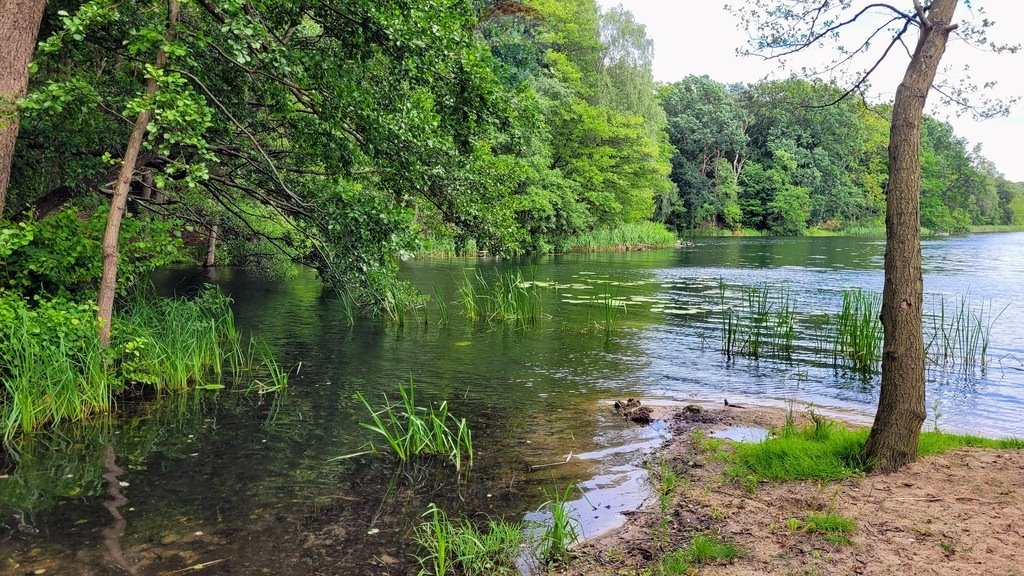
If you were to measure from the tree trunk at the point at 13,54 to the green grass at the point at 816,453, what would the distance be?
8061 millimetres

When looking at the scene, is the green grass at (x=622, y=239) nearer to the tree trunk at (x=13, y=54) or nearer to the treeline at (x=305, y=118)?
the treeline at (x=305, y=118)

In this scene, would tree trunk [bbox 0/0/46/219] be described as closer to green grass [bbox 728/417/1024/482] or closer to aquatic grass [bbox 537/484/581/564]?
aquatic grass [bbox 537/484/581/564]

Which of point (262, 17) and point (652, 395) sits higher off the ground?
point (262, 17)

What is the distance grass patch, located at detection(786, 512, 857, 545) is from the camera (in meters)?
4.30

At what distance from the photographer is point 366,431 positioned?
762 cm

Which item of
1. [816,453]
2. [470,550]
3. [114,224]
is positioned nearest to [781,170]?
[816,453]

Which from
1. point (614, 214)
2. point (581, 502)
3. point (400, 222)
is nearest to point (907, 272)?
point (581, 502)

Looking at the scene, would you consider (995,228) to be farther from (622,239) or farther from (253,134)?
(253,134)

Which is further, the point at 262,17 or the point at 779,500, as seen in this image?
the point at 262,17

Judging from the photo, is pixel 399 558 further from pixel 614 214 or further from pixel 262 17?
pixel 614 214

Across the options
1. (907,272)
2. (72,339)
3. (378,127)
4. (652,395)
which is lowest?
(652,395)

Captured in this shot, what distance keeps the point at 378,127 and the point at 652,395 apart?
5269mm

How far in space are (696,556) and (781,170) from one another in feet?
231

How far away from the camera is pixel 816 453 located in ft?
19.2
